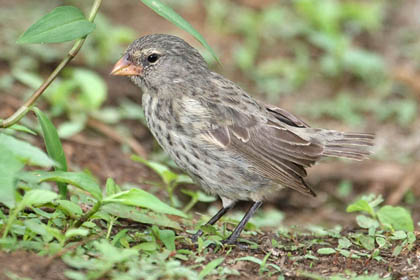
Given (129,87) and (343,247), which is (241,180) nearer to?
(343,247)

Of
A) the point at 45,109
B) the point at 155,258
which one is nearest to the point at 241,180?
the point at 155,258

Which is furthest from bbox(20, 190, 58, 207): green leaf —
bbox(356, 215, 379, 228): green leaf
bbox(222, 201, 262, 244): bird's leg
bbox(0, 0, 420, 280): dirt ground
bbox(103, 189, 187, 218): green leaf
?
bbox(356, 215, 379, 228): green leaf

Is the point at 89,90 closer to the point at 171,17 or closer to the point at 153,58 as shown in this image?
the point at 153,58

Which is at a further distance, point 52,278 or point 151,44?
point 151,44

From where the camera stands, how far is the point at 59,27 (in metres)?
3.66

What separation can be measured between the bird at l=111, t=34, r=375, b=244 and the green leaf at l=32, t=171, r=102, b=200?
38.8 inches

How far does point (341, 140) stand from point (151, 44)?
1.57 meters

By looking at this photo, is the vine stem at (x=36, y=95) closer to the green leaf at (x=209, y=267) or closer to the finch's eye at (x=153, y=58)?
the finch's eye at (x=153, y=58)

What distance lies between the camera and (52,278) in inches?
123

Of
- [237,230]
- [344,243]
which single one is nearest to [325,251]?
[344,243]

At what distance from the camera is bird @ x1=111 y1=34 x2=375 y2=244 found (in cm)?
445

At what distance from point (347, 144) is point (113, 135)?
2471mm

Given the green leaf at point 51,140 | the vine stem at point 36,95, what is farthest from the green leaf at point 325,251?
the vine stem at point 36,95

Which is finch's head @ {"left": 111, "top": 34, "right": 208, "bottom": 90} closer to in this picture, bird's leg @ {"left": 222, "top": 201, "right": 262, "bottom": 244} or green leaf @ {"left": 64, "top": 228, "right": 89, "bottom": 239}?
bird's leg @ {"left": 222, "top": 201, "right": 262, "bottom": 244}
